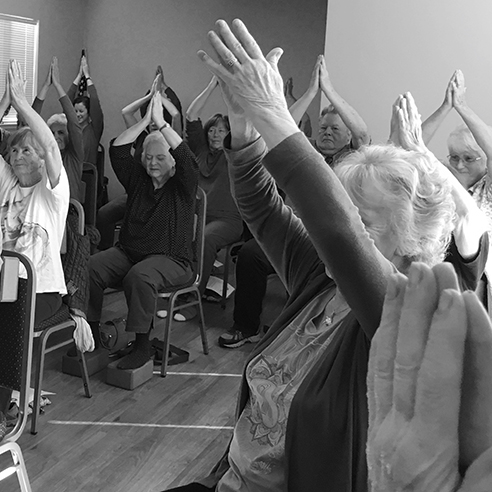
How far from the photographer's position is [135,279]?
3.39 meters

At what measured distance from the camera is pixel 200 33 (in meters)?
6.78

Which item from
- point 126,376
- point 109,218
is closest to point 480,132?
point 126,376

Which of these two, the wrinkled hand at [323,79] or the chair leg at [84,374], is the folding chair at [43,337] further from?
the wrinkled hand at [323,79]

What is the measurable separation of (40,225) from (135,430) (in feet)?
3.06

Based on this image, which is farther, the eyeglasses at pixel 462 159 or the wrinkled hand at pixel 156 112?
the wrinkled hand at pixel 156 112

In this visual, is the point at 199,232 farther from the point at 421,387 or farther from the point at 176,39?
the point at 176,39

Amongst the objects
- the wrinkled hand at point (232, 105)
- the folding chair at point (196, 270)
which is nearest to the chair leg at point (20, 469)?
the wrinkled hand at point (232, 105)

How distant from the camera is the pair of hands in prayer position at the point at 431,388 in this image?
0.45 metres

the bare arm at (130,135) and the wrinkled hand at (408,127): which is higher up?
the wrinkled hand at (408,127)

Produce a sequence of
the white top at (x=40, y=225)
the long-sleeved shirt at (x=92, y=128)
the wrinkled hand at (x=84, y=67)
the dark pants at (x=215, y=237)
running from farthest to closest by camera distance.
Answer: the wrinkled hand at (x=84, y=67)
the long-sleeved shirt at (x=92, y=128)
the dark pants at (x=215, y=237)
the white top at (x=40, y=225)

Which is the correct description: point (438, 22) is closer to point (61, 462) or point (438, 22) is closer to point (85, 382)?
point (85, 382)

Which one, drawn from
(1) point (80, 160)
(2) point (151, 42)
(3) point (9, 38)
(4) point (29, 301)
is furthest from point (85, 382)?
(2) point (151, 42)

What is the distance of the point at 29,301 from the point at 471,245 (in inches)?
45.4

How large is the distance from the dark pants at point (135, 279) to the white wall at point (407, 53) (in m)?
1.33
